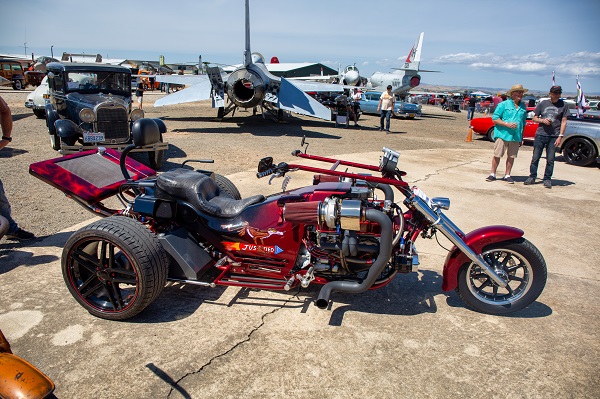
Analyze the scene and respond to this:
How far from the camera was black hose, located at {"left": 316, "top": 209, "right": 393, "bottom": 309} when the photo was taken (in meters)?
2.87

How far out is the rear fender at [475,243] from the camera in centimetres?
319

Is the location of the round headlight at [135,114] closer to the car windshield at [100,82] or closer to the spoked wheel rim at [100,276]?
the car windshield at [100,82]

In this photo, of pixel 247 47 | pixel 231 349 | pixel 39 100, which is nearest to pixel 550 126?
pixel 231 349

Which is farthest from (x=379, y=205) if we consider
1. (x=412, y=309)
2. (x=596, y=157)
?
(x=596, y=157)

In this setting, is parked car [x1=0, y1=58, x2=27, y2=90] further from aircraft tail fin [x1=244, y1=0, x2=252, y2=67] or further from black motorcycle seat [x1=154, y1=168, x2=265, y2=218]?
black motorcycle seat [x1=154, y1=168, x2=265, y2=218]

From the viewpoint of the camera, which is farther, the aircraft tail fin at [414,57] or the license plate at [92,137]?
the aircraft tail fin at [414,57]

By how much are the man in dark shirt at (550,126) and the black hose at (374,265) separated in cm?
658

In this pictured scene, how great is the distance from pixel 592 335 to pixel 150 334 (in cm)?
341

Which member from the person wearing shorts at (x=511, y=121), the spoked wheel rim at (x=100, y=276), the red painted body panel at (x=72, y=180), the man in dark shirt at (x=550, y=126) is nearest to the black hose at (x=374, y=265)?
the spoked wheel rim at (x=100, y=276)

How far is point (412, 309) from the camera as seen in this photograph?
11.4ft

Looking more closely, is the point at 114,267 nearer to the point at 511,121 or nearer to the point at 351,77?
the point at 511,121

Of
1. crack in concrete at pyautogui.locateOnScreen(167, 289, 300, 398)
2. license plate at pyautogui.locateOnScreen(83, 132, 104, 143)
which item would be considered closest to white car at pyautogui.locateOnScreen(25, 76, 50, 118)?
license plate at pyautogui.locateOnScreen(83, 132, 104, 143)

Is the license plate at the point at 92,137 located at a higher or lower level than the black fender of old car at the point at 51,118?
lower

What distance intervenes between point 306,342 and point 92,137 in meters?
7.03
